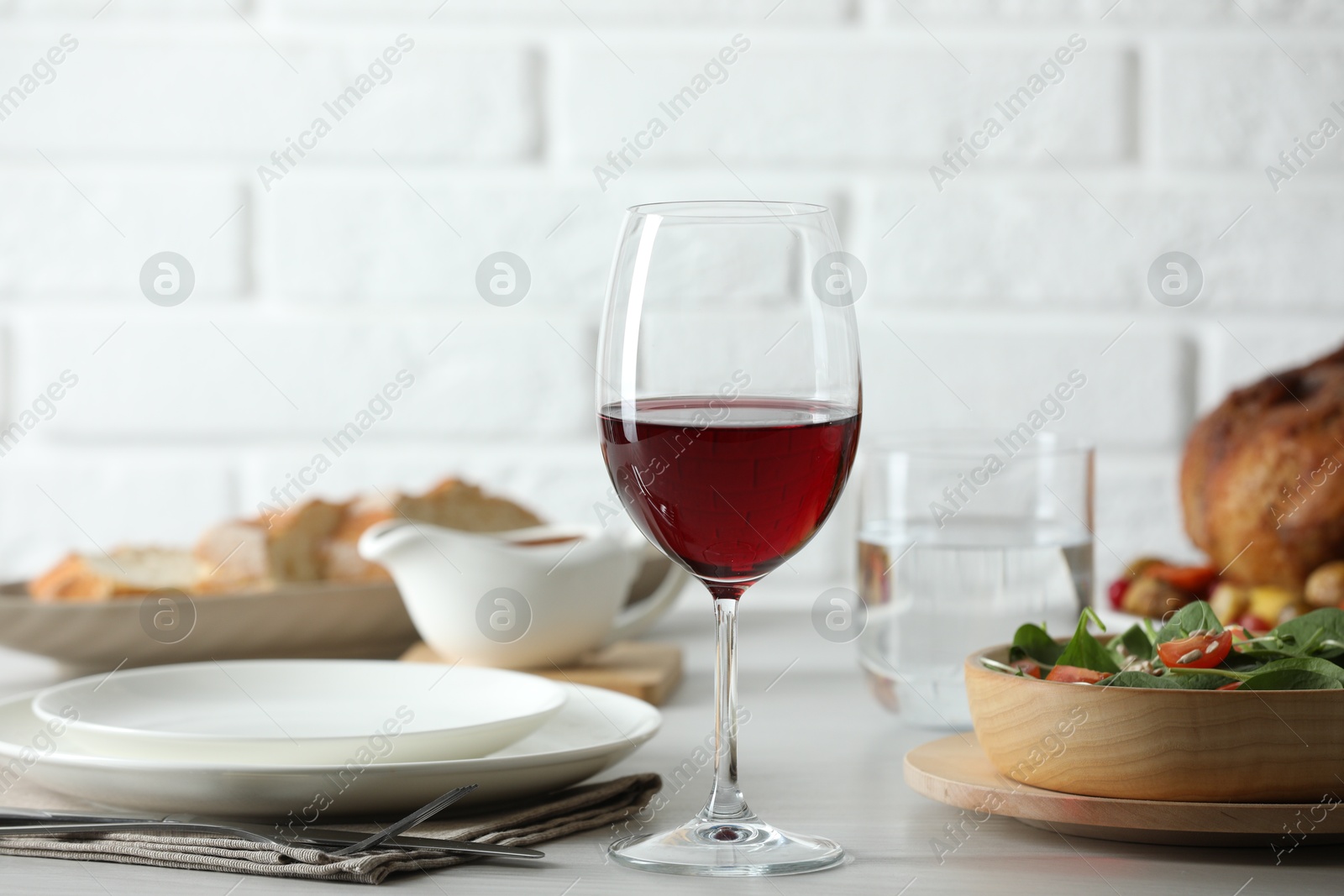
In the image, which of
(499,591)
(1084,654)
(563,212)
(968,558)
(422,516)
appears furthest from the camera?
(563,212)

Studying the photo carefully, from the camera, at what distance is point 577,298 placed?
169 centimetres

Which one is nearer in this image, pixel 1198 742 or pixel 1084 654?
pixel 1198 742

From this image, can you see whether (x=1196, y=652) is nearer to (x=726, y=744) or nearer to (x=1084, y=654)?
(x=1084, y=654)

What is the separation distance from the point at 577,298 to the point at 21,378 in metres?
0.74

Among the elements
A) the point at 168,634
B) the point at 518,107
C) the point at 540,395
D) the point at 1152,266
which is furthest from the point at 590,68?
the point at 168,634

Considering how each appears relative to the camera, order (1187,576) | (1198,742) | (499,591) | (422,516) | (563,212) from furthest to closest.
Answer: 1. (563,212)
2. (422,516)
3. (1187,576)
4. (499,591)
5. (1198,742)

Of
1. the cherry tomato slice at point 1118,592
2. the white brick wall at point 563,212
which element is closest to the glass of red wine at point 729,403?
the cherry tomato slice at point 1118,592

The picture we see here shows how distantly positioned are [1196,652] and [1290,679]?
0.05 meters

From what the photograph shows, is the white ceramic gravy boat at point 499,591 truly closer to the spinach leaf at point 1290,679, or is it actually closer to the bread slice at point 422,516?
the bread slice at point 422,516

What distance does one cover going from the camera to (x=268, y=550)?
112cm

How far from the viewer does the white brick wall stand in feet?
5.46

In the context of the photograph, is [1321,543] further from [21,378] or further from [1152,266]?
[21,378]

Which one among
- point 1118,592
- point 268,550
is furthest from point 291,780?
point 1118,592

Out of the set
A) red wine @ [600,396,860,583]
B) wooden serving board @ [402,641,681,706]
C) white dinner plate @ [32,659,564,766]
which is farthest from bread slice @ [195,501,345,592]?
red wine @ [600,396,860,583]
